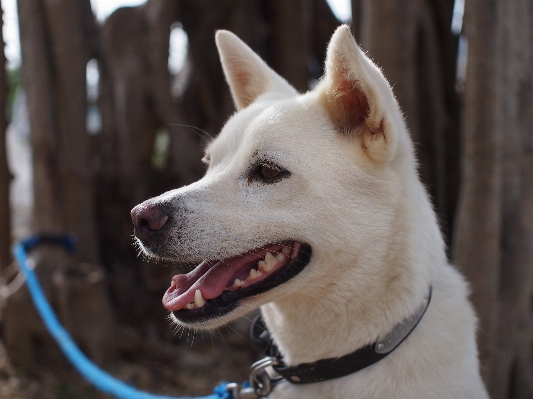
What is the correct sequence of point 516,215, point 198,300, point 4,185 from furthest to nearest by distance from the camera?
point 4,185 → point 516,215 → point 198,300

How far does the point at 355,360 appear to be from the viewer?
1.82m

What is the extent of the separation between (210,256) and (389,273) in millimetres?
642

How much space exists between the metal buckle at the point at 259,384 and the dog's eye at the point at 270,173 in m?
0.74

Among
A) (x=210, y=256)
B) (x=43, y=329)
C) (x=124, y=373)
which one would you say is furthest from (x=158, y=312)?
(x=210, y=256)

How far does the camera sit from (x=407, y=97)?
341 centimetres

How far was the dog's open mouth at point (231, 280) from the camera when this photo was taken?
1.78 meters

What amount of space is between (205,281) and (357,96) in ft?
2.82

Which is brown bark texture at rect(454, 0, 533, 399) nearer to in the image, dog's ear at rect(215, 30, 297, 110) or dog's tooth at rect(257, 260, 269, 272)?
dog's ear at rect(215, 30, 297, 110)

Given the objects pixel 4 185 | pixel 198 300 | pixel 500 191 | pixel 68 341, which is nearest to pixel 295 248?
pixel 198 300

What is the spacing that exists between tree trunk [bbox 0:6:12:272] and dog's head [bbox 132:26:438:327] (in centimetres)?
304

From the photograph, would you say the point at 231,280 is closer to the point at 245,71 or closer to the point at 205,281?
the point at 205,281

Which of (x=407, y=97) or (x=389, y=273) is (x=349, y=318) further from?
(x=407, y=97)

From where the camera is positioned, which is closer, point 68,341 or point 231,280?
point 231,280

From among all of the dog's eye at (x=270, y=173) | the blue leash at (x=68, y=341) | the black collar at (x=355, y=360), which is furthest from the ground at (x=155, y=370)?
the dog's eye at (x=270, y=173)
